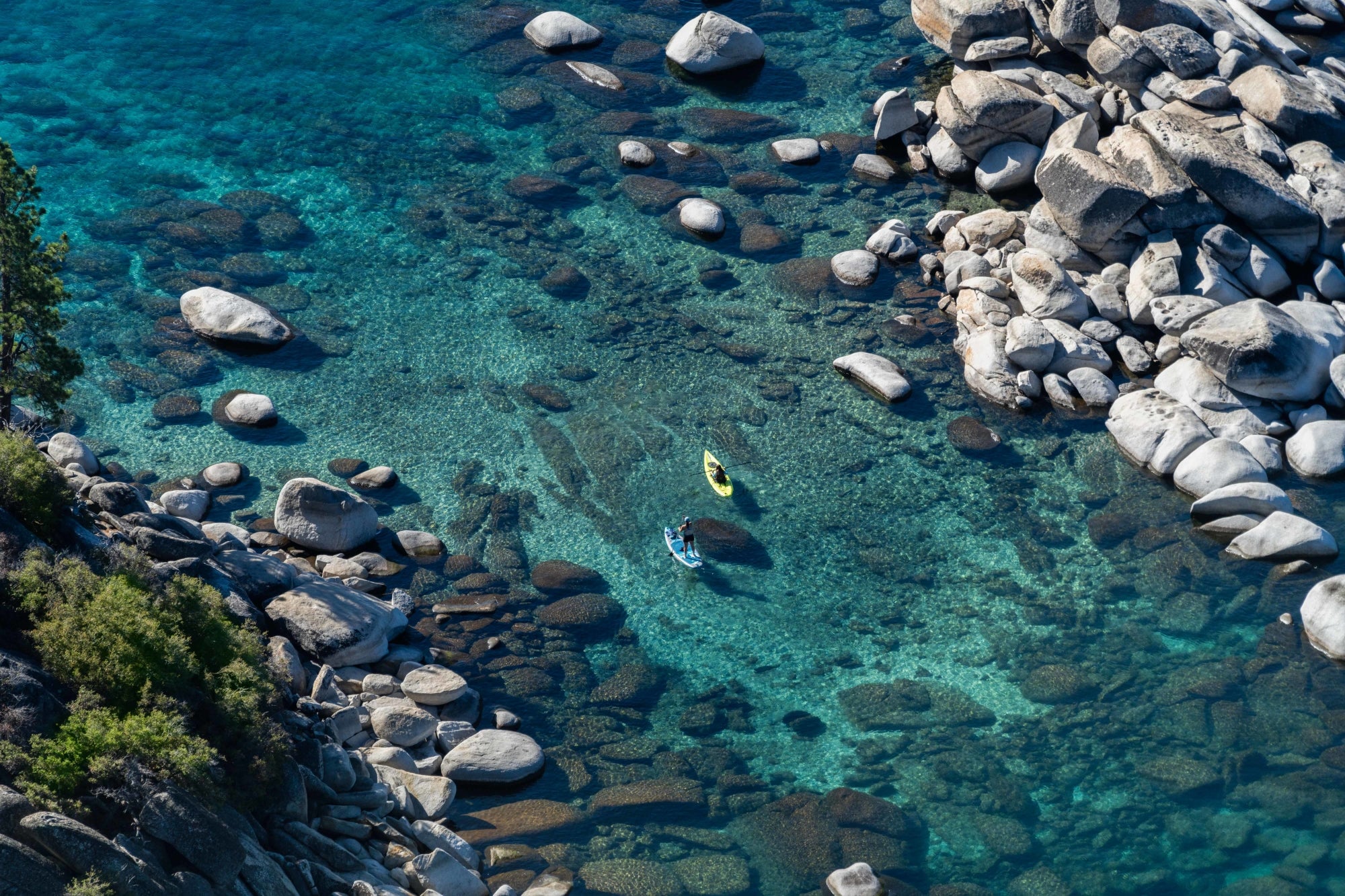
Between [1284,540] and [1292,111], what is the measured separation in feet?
49.6

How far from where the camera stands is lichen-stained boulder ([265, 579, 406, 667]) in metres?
26.3

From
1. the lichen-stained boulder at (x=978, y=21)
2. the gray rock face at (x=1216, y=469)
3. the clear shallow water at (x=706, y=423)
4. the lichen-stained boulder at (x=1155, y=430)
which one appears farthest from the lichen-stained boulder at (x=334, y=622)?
the lichen-stained boulder at (x=978, y=21)

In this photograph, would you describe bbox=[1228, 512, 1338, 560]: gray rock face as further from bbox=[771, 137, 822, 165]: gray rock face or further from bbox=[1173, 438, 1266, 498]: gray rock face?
bbox=[771, 137, 822, 165]: gray rock face

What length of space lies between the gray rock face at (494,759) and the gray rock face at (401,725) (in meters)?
0.74

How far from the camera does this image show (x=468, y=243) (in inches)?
1551

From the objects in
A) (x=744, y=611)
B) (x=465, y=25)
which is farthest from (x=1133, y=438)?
(x=465, y=25)

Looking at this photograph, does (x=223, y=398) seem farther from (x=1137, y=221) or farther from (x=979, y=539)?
(x=1137, y=221)

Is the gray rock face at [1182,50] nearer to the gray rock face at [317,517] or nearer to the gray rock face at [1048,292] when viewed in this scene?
the gray rock face at [1048,292]

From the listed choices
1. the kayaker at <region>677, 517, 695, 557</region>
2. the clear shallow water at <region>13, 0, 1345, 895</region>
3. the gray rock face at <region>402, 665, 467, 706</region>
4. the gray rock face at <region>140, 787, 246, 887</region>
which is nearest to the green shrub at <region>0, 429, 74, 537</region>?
the gray rock face at <region>140, 787, 246, 887</region>

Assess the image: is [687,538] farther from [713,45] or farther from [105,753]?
[713,45]

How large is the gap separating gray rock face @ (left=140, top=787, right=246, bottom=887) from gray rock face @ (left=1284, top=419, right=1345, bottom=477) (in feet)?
89.8

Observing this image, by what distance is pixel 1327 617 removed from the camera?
28.0 m

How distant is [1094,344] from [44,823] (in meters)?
28.8

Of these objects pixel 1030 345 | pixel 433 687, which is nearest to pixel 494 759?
pixel 433 687
